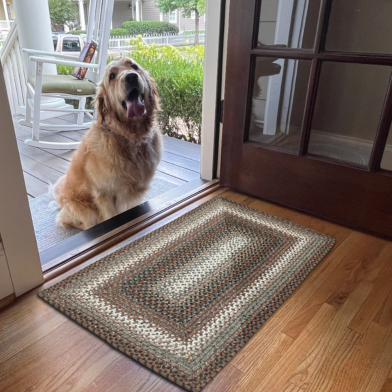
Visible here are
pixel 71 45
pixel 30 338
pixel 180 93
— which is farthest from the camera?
pixel 71 45

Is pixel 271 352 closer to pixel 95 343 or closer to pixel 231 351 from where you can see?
pixel 231 351

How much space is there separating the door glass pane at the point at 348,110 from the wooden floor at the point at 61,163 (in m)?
0.89

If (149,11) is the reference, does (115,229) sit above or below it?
below

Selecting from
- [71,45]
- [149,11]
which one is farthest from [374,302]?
[149,11]

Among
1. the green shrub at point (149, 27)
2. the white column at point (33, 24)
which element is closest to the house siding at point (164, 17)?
the green shrub at point (149, 27)

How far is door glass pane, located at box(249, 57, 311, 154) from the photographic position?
1434 millimetres

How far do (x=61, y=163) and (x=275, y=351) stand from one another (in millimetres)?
1994

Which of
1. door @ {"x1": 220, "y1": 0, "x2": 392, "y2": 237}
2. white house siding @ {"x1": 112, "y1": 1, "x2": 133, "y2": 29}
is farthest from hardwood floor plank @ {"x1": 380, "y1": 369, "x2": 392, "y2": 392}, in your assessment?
white house siding @ {"x1": 112, "y1": 1, "x2": 133, "y2": 29}

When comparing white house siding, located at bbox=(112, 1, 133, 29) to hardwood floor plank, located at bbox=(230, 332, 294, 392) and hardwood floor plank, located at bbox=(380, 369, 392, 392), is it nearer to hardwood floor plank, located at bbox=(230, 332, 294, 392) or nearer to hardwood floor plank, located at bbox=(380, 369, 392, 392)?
hardwood floor plank, located at bbox=(230, 332, 294, 392)

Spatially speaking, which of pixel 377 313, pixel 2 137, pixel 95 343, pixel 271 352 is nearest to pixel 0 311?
pixel 95 343

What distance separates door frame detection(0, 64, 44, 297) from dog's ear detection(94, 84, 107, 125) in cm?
70

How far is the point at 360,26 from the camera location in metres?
1.23

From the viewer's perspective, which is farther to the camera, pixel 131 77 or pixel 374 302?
pixel 131 77

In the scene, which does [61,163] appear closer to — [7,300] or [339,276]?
→ [7,300]
